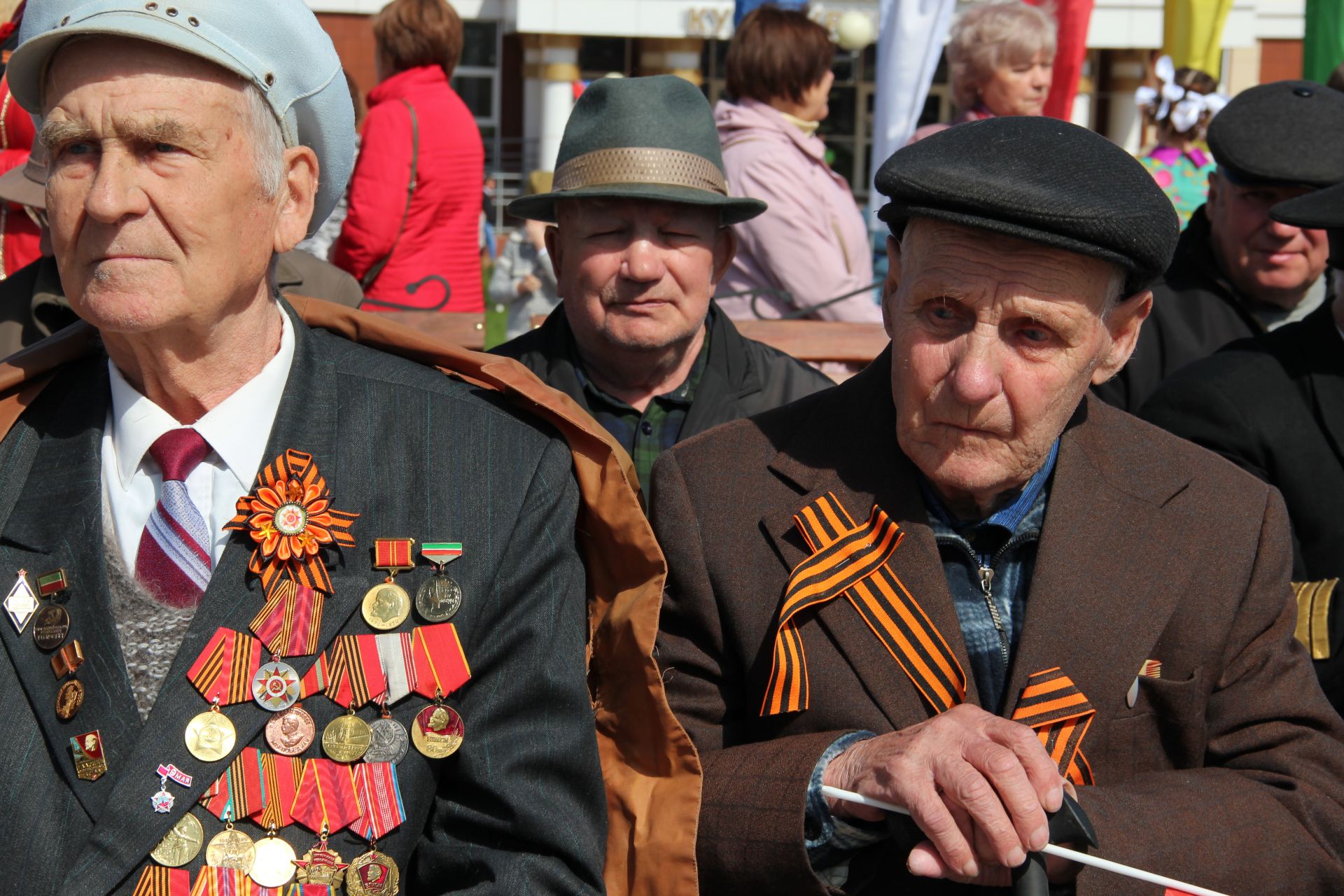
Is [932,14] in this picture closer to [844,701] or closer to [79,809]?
[844,701]

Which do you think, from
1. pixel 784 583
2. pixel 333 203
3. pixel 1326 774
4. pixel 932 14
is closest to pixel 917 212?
pixel 784 583

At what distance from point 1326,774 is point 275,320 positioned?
1.85 meters

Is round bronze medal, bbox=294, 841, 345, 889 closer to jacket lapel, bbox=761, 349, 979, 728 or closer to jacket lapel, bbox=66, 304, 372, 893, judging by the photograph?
jacket lapel, bbox=66, 304, 372, 893

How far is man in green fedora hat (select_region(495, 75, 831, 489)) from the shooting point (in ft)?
11.5

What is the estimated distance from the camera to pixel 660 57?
61.3 ft

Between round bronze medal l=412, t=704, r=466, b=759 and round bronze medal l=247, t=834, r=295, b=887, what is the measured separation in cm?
23

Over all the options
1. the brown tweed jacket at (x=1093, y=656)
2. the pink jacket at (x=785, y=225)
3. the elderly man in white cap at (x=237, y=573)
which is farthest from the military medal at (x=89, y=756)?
the pink jacket at (x=785, y=225)

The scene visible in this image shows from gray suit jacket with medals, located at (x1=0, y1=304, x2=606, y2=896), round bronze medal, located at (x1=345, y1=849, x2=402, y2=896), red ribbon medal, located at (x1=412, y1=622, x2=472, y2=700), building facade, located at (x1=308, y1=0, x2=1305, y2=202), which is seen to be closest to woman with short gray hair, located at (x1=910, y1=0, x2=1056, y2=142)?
gray suit jacket with medals, located at (x1=0, y1=304, x2=606, y2=896)

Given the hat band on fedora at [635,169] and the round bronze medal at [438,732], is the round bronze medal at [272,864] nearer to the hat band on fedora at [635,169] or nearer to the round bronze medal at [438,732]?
the round bronze medal at [438,732]

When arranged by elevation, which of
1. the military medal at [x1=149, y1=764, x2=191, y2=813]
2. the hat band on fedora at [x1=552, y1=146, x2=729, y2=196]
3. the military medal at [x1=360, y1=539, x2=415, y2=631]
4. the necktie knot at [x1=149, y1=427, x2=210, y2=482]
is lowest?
the military medal at [x1=149, y1=764, x2=191, y2=813]

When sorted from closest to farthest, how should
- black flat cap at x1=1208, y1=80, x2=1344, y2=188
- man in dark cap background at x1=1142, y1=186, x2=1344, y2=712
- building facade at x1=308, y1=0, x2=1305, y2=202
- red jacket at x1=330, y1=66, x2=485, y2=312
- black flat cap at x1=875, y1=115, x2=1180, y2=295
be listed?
black flat cap at x1=875, y1=115, x2=1180, y2=295
man in dark cap background at x1=1142, y1=186, x2=1344, y2=712
black flat cap at x1=1208, y1=80, x2=1344, y2=188
red jacket at x1=330, y1=66, x2=485, y2=312
building facade at x1=308, y1=0, x2=1305, y2=202

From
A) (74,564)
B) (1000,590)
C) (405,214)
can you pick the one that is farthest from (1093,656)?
(405,214)

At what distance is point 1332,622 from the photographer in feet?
9.98

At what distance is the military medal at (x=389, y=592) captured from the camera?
2.19m
